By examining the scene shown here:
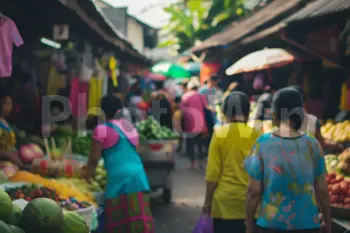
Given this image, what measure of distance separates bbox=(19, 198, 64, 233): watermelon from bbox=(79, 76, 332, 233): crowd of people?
5.10 feet

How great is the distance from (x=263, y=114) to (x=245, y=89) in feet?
24.3

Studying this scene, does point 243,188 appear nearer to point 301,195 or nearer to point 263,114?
point 301,195

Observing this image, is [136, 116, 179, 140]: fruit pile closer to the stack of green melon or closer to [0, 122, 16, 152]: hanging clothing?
[0, 122, 16, 152]: hanging clothing

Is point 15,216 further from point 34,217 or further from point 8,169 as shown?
point 8,169

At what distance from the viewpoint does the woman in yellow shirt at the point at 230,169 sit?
4594mm

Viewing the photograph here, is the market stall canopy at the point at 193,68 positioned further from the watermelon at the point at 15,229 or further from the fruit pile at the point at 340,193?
the watermelon at the point at 15,229

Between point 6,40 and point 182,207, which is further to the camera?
point 182,207

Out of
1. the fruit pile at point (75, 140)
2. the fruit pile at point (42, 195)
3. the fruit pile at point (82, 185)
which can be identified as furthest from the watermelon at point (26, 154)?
the fruit pile at point (42, 195)

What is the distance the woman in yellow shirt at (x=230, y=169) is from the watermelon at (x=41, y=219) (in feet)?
6.78

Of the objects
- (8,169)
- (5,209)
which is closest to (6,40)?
(8,169)

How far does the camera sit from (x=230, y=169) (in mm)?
4664

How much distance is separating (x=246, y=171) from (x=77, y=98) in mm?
6873

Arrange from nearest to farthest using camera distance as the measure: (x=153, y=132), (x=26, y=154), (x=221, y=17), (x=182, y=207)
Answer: (x=26, y=154), (x=153, y=132), (x=182, y=207), (x=221, y=17)

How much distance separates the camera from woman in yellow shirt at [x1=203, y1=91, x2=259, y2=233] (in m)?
4.59
